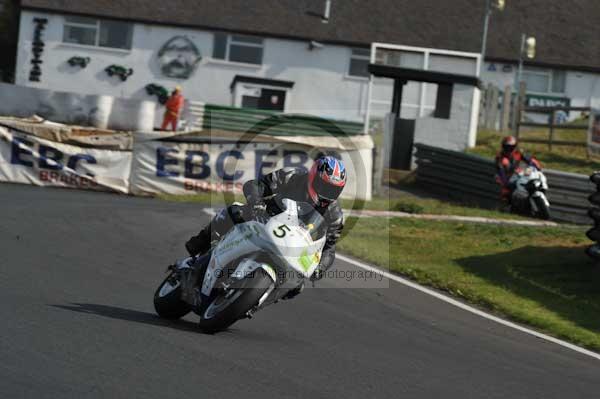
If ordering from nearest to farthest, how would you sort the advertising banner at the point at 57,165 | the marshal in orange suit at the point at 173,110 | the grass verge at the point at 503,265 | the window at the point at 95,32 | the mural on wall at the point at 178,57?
1. the grass verge at the point at 503,265
2. the advertising banner at the point at 57,165
3. the marshal in orange suit at the point at 173,110
4. the mural on wall at the point at 178,57
5. the window at the point at 95,32

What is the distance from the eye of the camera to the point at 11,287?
9.14m

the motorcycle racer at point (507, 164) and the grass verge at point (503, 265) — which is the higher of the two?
the motorcycle racer at point (507, 164)

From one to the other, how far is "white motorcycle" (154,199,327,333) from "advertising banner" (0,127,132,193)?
1254 cm

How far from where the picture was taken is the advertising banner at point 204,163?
67.7ft

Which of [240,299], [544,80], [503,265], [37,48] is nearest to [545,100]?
[544,80]

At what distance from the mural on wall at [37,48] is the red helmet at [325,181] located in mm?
39594

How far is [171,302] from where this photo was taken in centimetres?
848

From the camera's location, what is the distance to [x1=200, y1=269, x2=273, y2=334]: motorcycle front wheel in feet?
24.9

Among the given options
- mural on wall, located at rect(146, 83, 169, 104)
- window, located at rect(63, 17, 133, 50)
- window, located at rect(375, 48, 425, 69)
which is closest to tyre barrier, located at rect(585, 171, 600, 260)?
window, located at rect(375, 48, 425, 69)

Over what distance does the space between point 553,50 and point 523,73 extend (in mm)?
1544

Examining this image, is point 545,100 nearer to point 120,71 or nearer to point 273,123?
point 120,71

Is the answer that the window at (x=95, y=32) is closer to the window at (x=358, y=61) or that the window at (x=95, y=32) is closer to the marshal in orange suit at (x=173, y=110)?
the window at (x=358, y=61)

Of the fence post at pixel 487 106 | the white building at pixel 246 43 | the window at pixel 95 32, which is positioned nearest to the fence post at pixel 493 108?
the fence post at pixel 487 106

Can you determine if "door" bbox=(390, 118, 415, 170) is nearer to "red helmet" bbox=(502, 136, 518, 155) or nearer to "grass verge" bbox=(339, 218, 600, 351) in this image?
"red helmet" bbox=(502, 136, 518, 155)
